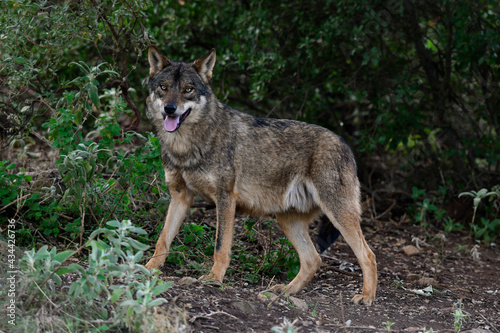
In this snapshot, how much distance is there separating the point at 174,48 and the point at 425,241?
4.76 metres

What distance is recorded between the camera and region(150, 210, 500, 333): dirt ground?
4371 mm

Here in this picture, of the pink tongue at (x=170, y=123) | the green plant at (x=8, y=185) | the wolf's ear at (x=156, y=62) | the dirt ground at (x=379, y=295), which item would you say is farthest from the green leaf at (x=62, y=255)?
the wolf's ear at (x=156, y=62)

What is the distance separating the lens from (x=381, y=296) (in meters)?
5.93

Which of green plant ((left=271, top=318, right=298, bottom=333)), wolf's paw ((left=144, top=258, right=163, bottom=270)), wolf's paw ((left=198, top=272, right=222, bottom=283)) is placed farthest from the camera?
wolf's paw ((left=144, top=258, right=163, bottom=270))

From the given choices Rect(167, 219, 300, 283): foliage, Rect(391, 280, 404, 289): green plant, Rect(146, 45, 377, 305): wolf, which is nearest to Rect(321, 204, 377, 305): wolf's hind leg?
Rect(146, 45, 377, 305): wolf

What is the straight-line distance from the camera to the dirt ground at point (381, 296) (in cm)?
437

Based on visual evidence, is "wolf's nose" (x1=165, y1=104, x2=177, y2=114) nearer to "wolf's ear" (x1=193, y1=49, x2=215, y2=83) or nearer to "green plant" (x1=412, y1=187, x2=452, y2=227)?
"wolf's ear" (x1=193, y1=49, x2=215, y2=83)

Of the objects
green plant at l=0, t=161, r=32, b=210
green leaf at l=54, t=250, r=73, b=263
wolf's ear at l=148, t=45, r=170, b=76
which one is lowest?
green plant at l=0, t=161, r=32, b=210

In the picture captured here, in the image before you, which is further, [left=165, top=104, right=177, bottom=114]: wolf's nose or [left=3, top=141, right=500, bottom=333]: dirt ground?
[left=165, top=104, right=177, bottom=114]: wolf's nose

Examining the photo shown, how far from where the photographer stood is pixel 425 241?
8305mm

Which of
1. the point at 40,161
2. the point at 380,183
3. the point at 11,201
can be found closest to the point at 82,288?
the point at 11,201

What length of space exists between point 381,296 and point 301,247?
3.14ft

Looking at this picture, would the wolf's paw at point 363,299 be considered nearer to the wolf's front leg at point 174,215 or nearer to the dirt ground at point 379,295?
the dirt ground at point 379,295

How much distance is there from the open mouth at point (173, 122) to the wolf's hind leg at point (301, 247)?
5.13 feet
